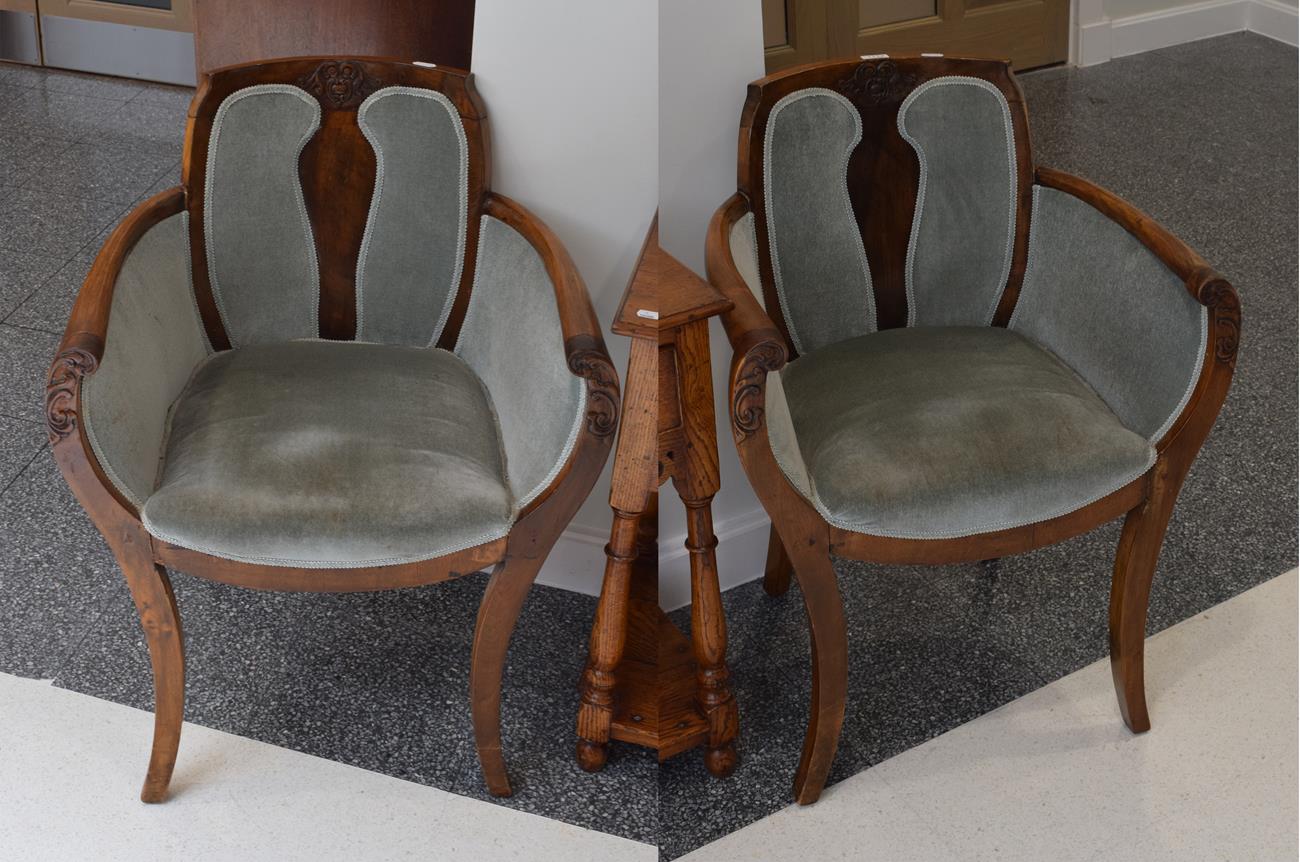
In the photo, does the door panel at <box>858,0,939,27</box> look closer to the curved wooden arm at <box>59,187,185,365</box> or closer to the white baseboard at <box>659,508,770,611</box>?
the white baseboard at <box>659,508,770,611</box>

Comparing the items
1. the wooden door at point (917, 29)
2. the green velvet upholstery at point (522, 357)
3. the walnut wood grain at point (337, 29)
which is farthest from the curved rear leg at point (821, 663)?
the walnut wood grain at point (337, 29)

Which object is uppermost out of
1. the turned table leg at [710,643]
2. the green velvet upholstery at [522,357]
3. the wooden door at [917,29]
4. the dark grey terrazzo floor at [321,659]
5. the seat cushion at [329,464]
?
the wooden door at [917,29]

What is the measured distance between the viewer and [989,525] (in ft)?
5.20

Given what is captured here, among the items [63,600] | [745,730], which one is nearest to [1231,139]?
[745,730]

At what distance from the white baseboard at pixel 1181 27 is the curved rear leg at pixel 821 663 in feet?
2.26

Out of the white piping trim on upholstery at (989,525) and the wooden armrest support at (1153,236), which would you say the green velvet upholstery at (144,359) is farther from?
the wooden armrest support at (1153,236)

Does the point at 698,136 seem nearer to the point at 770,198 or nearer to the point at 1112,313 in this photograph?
the point at 770,198

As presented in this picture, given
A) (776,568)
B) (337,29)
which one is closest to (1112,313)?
(776,568)

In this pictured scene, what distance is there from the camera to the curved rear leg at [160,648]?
1565 mm

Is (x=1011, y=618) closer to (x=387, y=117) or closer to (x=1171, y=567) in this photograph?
(x=1171, y=567)

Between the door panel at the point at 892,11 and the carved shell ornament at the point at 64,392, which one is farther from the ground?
the door panel at the point at 892,11

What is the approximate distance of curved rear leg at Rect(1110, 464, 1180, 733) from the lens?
5.61 ft

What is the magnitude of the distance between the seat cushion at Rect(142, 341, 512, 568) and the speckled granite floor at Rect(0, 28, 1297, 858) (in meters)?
0.38

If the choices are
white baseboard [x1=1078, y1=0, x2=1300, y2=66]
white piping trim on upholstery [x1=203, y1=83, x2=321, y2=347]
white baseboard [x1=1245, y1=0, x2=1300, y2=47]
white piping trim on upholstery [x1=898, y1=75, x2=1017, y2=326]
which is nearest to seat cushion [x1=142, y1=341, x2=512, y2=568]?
white piping trim on upholstery [x1=203, y1=83, x2=321, y2=347]
